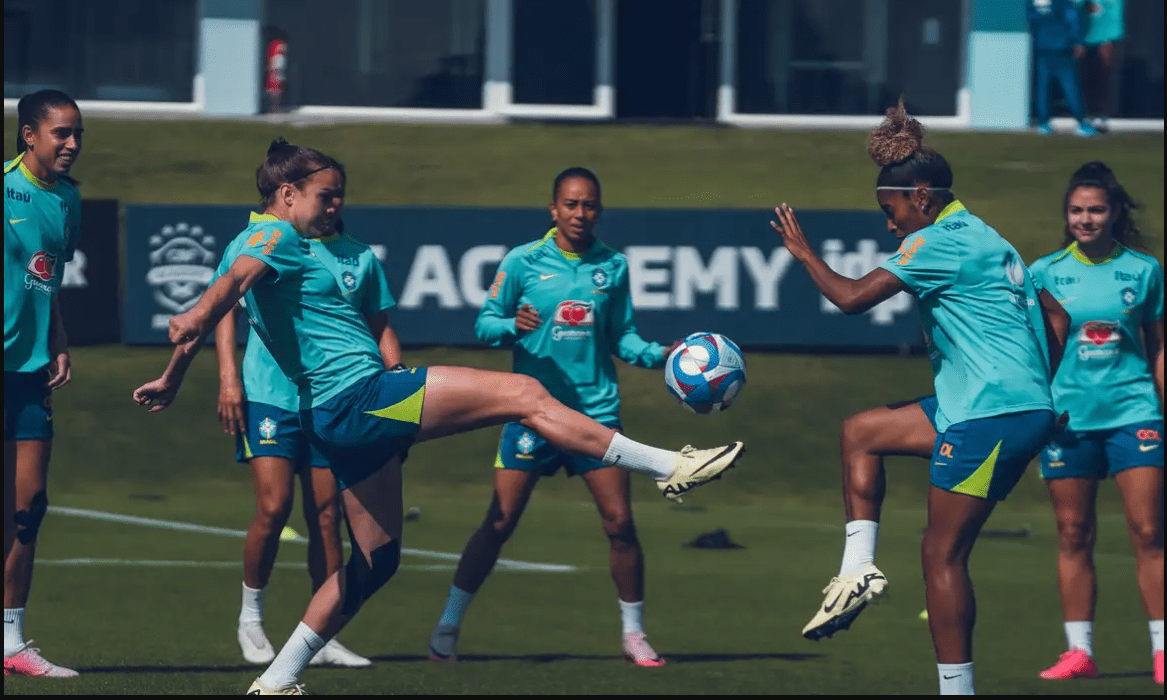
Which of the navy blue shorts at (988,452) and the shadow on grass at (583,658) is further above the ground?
the navy blue shorts at (988,452)

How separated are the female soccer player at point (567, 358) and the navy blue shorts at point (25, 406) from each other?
2206 mm

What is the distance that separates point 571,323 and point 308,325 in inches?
83.4

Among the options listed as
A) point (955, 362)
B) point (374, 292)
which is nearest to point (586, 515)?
point (374, 292)

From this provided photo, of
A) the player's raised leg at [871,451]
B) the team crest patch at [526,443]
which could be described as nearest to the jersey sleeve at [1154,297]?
the player's raised leg at [871,451]

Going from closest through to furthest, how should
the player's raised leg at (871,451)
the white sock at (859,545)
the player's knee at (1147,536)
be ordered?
the white sock at (859,545), the player's raised leg at (871,451), the player's knee at (1147,536)

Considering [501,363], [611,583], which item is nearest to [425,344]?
[501,363]

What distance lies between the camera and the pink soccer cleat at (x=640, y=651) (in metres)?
9.15

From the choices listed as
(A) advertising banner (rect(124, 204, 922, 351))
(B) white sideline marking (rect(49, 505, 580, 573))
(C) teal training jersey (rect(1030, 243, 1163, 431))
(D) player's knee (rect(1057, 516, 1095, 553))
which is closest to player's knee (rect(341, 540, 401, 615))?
(D) player's knee (rect(1057, 516, 1095, 553))

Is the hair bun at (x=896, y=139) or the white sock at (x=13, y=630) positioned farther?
the white sock at (x=13, y=630)

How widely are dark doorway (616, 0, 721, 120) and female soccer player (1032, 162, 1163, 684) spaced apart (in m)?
12.2

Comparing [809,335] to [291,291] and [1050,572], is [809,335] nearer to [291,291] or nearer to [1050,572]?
[1050,572]

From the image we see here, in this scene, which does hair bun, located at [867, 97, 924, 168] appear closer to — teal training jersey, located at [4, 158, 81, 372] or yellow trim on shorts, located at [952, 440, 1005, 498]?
yellow trim on shorts, located at [952, 440, 1005, 498]

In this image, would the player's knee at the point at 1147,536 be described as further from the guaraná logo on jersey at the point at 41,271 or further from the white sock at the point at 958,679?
the guaraná logo on jersey at the point at 41,271

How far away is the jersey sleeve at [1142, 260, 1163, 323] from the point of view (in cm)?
942
